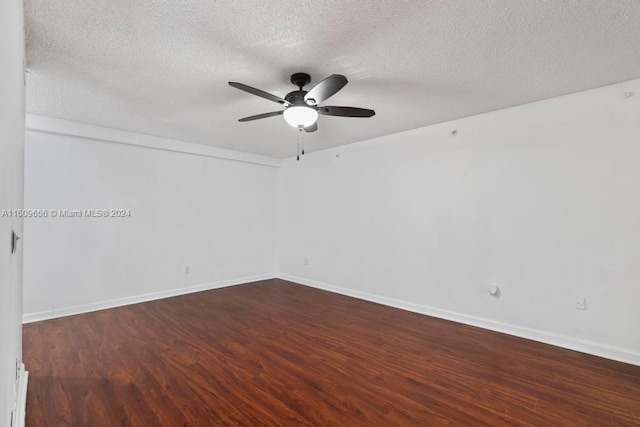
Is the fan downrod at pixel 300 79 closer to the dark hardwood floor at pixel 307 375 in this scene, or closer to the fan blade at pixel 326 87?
the fan blade at pixel 326 87

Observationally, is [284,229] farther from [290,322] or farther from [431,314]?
[431,314]

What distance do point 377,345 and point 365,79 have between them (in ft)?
8.23

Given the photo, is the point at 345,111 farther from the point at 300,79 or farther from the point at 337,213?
the point at 337,213

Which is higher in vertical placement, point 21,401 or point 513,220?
point 513,220

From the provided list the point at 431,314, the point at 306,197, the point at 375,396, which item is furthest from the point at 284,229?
the point at 375,396

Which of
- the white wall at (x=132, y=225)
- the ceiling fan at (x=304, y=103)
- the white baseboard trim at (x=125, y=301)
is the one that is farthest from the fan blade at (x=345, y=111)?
the white baseboard trim at (x=125, y=301)

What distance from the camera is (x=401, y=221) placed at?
418 centimetres

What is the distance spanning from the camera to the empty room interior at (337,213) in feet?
6.08

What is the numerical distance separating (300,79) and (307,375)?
242cm

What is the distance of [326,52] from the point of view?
2164 millimetres

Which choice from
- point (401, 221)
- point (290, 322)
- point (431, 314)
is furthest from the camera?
point (401, 221)

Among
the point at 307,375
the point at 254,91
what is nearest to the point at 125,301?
the point at 307,375

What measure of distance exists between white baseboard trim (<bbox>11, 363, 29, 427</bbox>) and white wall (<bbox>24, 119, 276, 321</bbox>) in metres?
1.80

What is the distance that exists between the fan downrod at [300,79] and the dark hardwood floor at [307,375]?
2.40m
